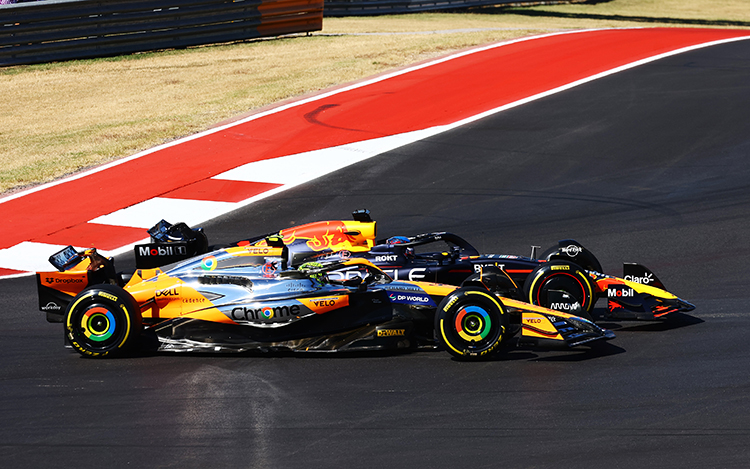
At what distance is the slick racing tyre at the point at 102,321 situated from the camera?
7.36m

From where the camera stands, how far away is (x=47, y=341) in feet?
26.3

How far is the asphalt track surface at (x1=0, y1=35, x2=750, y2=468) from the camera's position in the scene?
559 cm

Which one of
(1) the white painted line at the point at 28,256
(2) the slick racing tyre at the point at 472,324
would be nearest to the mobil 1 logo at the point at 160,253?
(1) the white painted line at the point at 28,256

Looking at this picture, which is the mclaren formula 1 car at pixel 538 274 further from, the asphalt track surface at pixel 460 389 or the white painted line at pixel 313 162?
the white painted line at pixel 313 162

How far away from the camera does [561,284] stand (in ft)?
25.2

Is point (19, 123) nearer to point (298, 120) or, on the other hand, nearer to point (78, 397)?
point (298, 120)

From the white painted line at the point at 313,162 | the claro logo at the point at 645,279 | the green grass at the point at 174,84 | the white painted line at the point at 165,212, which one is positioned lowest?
the claro logo at the point at 645,279

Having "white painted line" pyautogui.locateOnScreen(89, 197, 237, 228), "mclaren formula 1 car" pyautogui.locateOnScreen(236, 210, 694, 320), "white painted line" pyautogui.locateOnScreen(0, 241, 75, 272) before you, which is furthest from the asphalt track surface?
"white painted line" pyautogui.locateOnScreen(0, 241, 75, 272)

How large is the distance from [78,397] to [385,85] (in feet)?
43.9

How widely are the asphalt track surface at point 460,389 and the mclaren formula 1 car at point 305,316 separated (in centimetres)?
16

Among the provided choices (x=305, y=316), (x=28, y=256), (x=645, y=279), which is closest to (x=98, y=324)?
(x=305, y=316)

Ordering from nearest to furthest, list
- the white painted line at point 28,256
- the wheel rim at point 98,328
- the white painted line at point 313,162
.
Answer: the wheel rim at point 98,328, the white painted line at point 28,256, the white painted line at point 313,162

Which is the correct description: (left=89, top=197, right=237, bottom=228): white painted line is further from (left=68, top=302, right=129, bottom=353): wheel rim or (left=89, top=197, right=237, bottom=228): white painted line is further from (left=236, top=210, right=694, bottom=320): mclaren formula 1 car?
(left=68, top=302, right=129, bottom=353): wheel rim

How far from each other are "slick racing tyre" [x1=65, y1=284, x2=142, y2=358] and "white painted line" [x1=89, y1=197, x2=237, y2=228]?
442cm
